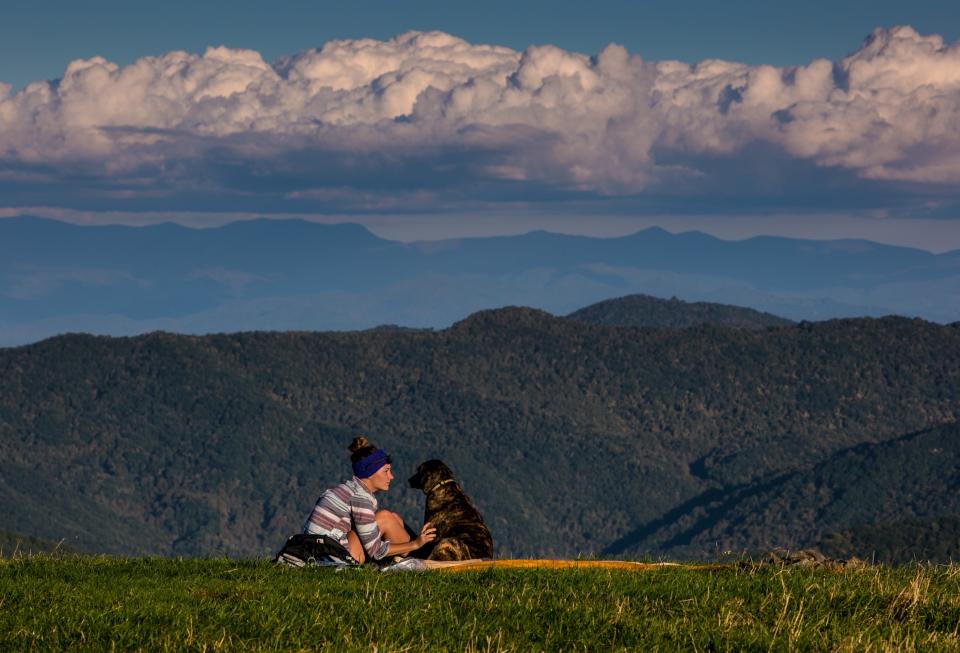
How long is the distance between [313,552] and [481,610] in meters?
5.33

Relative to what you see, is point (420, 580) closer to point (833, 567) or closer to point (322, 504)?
point (322, 504)

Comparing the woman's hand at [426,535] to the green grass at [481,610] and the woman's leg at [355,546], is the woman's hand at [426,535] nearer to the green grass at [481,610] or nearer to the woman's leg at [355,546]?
the woman's leg at [355,546]

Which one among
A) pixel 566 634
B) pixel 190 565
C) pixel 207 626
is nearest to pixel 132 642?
pixel 207 626

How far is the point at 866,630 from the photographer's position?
49.3 feet

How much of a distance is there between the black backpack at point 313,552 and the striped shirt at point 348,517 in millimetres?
263

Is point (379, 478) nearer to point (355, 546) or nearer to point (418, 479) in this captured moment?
point (355, 546)

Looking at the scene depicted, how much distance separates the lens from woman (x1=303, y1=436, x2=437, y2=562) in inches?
854

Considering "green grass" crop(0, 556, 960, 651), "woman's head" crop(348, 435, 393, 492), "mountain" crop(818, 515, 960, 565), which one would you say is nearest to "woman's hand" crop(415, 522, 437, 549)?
"woman's head" crop(348, 435, 393, 492)

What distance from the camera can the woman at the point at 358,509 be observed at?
71.2 ft

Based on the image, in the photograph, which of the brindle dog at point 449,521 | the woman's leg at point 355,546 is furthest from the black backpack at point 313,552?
the brindle dog at point 449,521

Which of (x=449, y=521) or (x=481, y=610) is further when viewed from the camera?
(x=449, y=521)

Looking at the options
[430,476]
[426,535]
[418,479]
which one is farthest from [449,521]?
[418,479]

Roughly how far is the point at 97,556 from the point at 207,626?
8.69m

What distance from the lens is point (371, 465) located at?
2202cm
